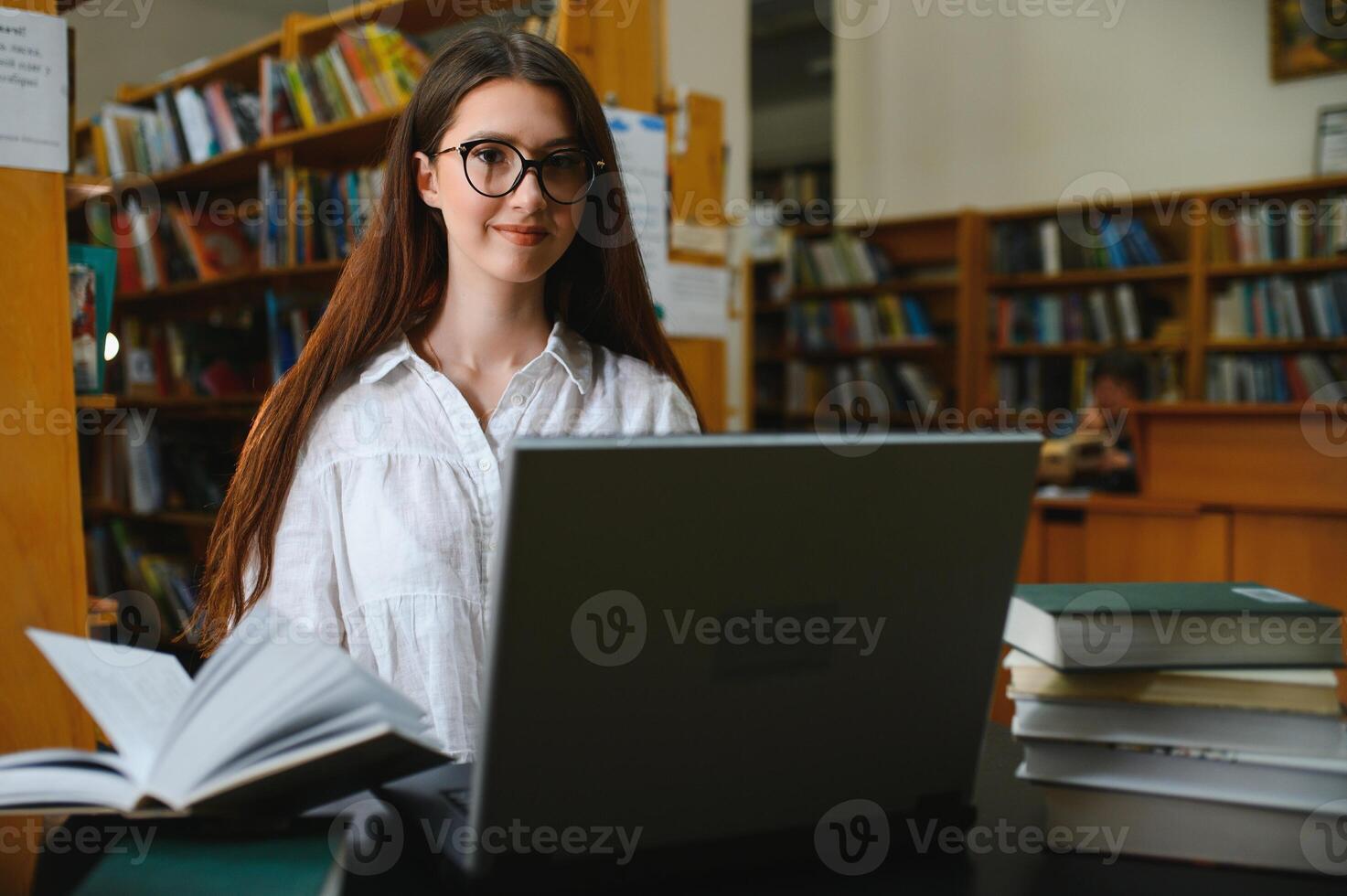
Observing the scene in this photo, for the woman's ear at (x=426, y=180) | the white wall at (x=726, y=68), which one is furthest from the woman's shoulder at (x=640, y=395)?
the white wall at (x=726, y=68)

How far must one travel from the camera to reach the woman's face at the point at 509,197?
124cm

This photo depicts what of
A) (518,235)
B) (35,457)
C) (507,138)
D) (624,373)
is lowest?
(35,457)

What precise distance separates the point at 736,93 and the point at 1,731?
3937mm

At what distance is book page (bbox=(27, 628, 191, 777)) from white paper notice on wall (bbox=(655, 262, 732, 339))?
241 cm

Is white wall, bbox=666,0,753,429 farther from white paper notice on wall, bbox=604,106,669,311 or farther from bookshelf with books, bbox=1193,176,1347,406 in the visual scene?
bookshelf with books, bbox=1193,176,1347,406

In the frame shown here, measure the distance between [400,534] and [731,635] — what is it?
663 mm

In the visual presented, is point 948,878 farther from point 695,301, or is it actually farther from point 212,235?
point 212,235

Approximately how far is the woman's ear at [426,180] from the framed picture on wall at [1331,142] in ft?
15.1

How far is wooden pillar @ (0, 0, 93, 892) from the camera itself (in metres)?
1.47

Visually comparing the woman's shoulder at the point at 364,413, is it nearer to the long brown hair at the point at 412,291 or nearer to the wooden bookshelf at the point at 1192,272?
the long brown hair at the point at 412,291

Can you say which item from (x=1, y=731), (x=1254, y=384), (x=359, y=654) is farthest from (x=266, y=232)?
(x=1254, y=384)

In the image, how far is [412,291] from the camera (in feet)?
4.43

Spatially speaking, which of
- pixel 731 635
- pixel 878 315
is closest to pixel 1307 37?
pixel 878 315

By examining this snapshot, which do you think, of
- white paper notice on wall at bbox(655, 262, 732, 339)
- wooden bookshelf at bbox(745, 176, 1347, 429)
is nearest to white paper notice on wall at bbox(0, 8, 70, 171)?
white paper notice on wall at bbox(655, 262, 732, 339)
